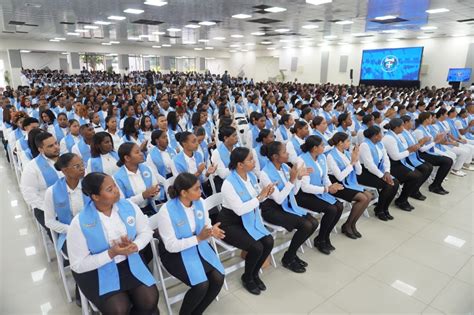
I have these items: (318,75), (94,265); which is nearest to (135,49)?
(318,75)

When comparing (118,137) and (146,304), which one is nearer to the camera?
(146,304)

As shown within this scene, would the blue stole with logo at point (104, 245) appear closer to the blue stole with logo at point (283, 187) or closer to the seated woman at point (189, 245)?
the seated woman at point (189, 245)

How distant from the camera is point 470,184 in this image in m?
5.48

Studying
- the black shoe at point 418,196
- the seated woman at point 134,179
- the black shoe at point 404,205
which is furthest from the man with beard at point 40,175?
the black shoe at point 418,196

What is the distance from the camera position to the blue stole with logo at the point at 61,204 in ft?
7.91

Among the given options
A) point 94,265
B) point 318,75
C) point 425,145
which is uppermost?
point 94,265

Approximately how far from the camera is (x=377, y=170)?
3.99 meters

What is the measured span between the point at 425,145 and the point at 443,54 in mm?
14306

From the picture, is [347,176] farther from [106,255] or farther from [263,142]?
[106,255]

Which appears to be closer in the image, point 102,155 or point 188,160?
point 102,155

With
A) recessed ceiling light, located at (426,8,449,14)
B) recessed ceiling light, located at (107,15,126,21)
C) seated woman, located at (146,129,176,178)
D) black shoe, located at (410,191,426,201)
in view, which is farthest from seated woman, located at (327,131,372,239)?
recessed ceiling light, located at (107,15,126,21)

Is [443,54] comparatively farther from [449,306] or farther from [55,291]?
[55,291]

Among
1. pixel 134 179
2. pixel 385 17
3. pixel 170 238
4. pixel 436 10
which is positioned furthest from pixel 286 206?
pixel 385 17

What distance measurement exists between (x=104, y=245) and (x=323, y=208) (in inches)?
85.0
